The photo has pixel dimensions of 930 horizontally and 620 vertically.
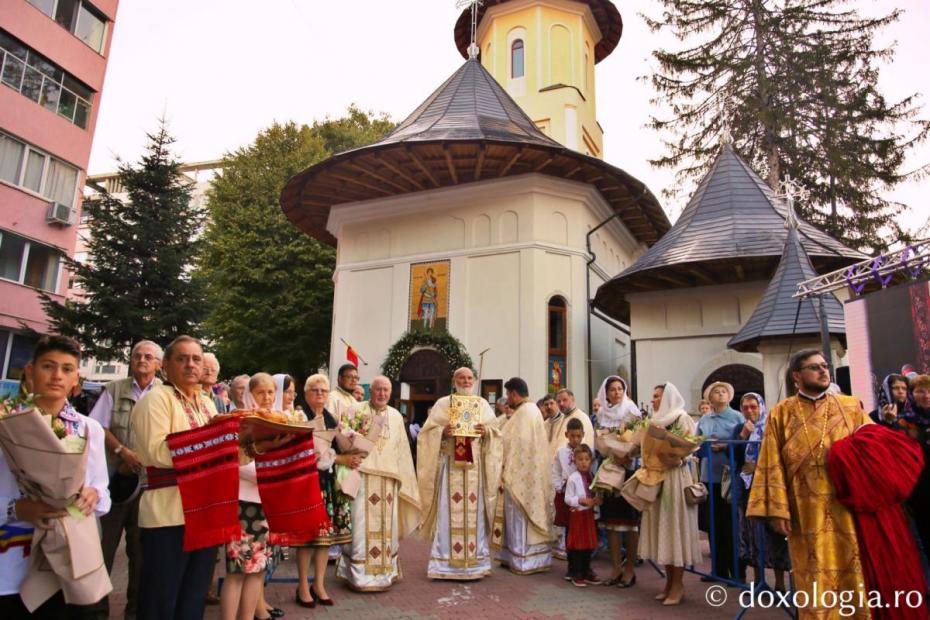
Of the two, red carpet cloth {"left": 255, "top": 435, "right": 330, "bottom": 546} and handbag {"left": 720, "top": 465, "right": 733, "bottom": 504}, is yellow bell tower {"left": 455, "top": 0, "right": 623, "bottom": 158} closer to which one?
handbag {"left": 720, "top": 465, "right": 733, "bottom": 504}

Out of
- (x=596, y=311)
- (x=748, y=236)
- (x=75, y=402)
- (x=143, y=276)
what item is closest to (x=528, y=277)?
(x=596, y=311)

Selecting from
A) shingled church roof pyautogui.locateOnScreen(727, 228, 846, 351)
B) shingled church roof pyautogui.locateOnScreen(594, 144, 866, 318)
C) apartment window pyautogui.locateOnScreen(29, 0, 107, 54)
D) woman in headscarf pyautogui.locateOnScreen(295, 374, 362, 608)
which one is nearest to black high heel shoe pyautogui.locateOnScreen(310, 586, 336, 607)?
woman in headscarf pyautogui.locateOnScreen(295, 374, 362, 608)

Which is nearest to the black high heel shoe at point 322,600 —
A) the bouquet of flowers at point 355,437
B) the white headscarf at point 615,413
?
the bouquet of flowers at point 355,437

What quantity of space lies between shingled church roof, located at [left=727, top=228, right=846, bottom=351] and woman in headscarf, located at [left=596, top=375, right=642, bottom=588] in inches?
286

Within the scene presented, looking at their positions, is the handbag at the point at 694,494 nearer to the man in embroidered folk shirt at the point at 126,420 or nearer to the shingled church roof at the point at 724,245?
the man in embroidered folk shirt at the point at 126,420

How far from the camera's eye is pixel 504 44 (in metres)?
24.7

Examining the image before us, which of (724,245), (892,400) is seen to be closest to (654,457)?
(892,400)

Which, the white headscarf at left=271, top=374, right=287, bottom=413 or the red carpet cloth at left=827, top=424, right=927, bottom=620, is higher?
the white headscarf at left=271, top=374, right=287, bottom=413

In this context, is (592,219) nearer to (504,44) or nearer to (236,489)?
(504,44)

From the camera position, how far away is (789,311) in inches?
504

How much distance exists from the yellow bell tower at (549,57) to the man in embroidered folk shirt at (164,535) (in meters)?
21.8

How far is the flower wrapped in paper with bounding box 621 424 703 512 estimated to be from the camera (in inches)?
210

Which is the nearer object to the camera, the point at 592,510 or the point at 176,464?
the point at 176,464

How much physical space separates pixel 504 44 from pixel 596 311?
12.4m
